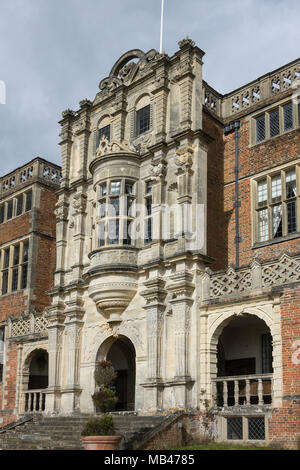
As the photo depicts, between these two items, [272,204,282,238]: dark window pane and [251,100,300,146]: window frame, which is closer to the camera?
[272,204,282,238]: dark window pane

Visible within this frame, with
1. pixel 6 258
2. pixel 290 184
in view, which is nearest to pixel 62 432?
pixel 290 184

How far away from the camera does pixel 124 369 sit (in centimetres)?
2480

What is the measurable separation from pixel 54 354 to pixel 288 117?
492 inches

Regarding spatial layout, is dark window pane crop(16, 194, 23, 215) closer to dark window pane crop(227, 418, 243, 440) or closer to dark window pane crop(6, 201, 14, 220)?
dark window pane crop(6, 201, 14, 220)

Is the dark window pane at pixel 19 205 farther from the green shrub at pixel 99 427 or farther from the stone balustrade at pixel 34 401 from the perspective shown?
the green shrub at pixel 99 427

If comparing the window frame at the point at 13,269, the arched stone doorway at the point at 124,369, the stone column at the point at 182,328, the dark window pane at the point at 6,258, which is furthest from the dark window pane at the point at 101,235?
the dark window pane at the point at 6,258

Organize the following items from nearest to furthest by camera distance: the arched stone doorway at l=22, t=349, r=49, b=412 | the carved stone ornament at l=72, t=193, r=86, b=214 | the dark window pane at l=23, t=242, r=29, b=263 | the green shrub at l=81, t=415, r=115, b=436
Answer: the green shrub at l=81, t=415, r=115, b=436, the carved stone ornament at l=72, t=193, r=86, b=214, the arched stone doorway at l=22, t=349, r=49, b=412, the dark window pane at l=23, t=242, r=29, b=263

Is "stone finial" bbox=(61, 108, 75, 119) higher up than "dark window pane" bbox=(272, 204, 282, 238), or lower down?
higher up

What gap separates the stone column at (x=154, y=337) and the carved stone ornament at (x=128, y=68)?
29.2 feet

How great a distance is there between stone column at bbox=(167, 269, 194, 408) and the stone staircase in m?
1.06

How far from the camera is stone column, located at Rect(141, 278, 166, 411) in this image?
1939cm

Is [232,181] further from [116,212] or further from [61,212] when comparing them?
[61,212]

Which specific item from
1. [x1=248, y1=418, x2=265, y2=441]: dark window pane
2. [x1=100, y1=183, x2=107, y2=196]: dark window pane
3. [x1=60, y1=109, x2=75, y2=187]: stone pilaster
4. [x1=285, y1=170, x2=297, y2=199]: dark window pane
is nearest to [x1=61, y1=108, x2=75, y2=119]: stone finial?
[x1=60, y1=109, x2=75, y2=187]: stone pilaster

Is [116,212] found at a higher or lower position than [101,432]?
higher
